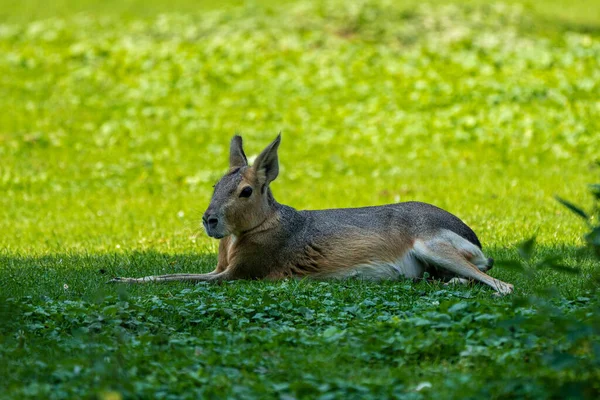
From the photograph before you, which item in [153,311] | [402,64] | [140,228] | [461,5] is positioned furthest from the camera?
[461,5]

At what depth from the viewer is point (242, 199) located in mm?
8172

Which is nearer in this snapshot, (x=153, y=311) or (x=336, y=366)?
(x=336, y=366)

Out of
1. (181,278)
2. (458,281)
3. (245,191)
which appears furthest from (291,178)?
(458,281)

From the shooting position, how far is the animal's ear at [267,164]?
8.20 metres

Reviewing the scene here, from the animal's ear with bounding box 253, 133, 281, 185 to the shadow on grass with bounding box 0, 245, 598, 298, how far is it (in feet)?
3.84

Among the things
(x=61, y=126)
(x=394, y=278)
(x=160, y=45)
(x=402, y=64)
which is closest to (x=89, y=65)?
(x=160, y=45)

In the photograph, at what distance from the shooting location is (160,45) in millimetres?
21719

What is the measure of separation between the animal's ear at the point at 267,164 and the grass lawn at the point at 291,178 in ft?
3.44

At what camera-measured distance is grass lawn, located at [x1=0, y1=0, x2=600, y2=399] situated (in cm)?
538

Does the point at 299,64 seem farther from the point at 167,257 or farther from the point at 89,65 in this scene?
the point at 167,257

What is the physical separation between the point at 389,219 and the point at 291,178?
6.98 metres

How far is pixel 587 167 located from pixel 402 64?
626 cm

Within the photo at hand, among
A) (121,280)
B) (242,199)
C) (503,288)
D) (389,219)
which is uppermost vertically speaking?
(242,199)

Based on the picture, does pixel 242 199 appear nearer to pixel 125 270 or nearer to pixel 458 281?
pixel 125 270
